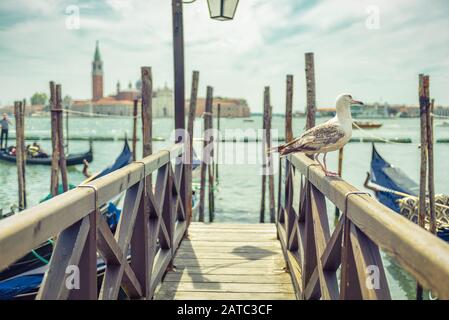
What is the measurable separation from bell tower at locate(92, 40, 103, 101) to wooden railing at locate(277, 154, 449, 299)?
118 meters

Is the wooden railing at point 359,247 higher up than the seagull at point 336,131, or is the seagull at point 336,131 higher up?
the seagull at point 336,131

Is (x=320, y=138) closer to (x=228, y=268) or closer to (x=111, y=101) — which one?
(x=228, y=268)

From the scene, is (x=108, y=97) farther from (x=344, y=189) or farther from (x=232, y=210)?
(x=344, y=189)

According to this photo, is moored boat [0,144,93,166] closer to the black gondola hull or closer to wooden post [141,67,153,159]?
the black gondola hull

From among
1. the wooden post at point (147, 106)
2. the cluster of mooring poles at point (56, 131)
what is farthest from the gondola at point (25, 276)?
the cluster of mooring poles at point (56, 131)

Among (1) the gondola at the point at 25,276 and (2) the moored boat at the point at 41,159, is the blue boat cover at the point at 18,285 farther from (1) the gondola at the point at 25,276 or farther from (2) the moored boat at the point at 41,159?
(2) the moored boat at the point at 41,159

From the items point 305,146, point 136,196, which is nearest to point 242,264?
point 305,146

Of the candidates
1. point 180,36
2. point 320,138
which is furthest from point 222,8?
point 320,138

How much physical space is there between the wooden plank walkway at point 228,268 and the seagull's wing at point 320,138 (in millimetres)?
1111

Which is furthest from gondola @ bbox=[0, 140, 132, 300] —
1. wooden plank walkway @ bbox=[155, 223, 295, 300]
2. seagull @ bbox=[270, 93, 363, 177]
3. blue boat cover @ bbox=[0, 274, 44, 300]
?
seagull @ bbox=[270, 93, 363, 177]

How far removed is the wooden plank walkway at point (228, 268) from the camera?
319 cm

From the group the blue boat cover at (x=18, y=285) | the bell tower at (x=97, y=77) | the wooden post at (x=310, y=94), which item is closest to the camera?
the wooden post at (x=310, y=94)

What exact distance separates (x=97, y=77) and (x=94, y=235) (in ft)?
406

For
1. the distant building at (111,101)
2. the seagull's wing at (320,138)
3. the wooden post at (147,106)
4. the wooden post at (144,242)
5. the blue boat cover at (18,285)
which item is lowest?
the blue boat cover at (18,285)
